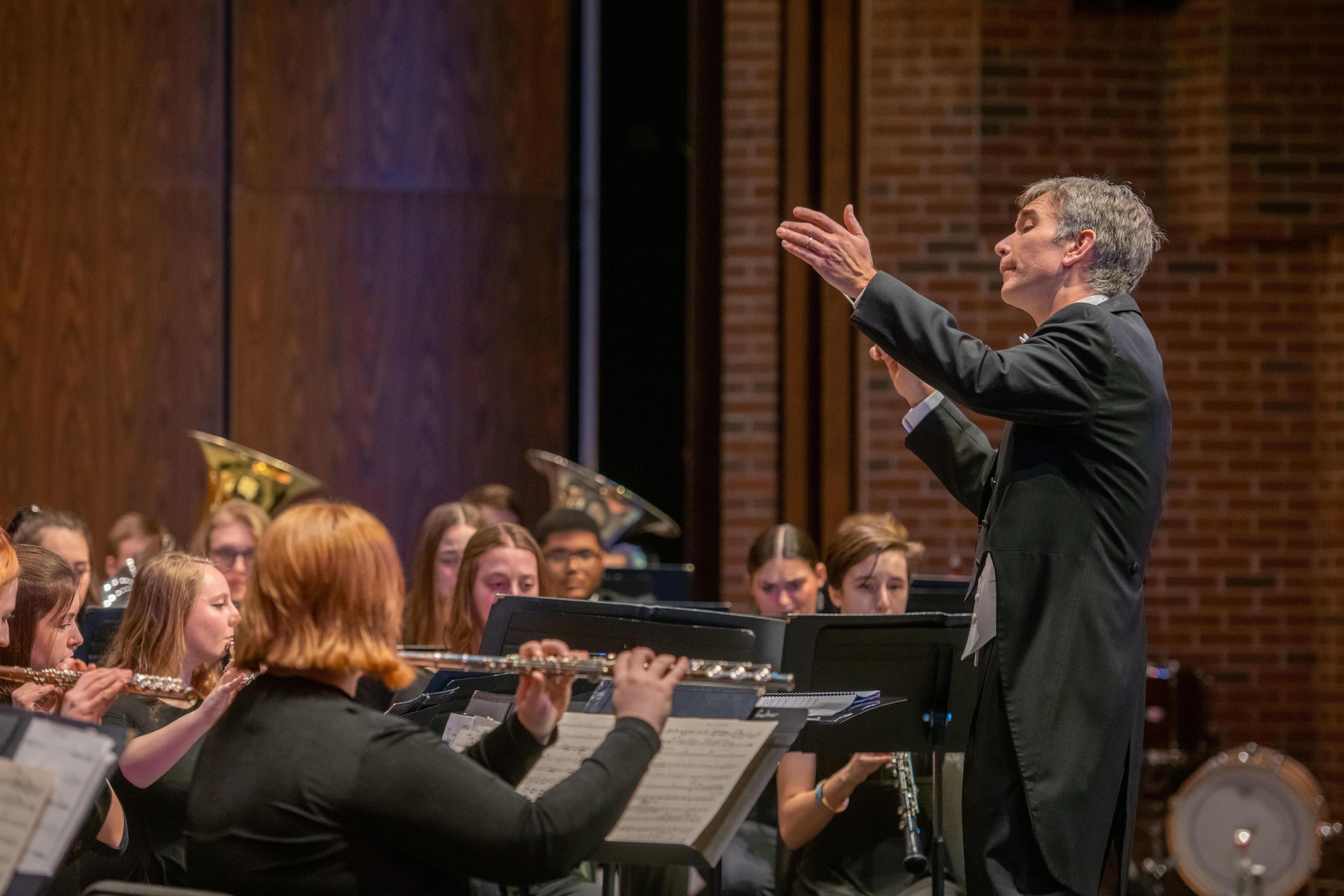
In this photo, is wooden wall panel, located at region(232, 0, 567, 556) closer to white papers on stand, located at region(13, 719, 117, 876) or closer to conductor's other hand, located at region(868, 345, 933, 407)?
conductor's other hand, located at region(868, 345, 933, 407)

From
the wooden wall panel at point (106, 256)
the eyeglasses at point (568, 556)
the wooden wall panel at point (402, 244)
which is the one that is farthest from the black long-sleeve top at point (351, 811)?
the wooden wall panel at point (106, 256)

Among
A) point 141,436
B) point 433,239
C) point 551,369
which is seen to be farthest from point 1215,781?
point 141,436

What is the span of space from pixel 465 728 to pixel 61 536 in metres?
2.10

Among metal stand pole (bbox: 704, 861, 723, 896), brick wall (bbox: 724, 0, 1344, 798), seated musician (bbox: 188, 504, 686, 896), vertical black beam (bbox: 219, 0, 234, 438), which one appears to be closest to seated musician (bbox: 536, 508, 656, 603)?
brick wall (bbox: 724, 0, 1344, 798)

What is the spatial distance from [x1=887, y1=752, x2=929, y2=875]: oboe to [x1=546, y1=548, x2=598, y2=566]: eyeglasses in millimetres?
1897

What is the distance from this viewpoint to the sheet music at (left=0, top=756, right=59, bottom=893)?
1891 mm

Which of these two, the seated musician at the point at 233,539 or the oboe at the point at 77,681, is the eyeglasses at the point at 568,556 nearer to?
the seated musician at the point at 233,539

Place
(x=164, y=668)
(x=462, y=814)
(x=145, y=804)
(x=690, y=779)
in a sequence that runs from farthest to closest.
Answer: (x=164, y=668) → (x=145, y=804) → (x=690, y=779) → (x=462, y=814)

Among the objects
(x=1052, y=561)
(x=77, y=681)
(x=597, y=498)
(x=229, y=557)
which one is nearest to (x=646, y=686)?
(x=1052, y=561)

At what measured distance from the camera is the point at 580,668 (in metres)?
2.22

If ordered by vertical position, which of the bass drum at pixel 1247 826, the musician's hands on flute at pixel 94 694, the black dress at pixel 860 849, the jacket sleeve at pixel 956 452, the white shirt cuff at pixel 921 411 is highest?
the white shirt cuff at pixel 921 411

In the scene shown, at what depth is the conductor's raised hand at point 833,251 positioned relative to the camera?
2572mm

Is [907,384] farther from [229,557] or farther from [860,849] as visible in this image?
[229,557]

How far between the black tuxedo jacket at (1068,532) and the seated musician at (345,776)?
0.72 m
